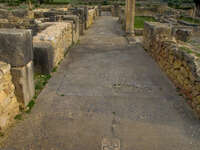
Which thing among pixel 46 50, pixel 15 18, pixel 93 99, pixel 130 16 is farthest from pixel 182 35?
pixel 15 18

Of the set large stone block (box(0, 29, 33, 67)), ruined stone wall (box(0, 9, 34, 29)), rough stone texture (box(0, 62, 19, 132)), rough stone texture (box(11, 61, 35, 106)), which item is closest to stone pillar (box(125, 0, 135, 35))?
ruined stone wall (box(0, 9, 34, 29))

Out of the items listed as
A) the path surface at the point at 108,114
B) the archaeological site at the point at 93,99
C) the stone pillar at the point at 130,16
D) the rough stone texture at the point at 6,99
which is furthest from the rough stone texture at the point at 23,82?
the stone pillar at the point at 130,16

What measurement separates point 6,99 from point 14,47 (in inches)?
38.2

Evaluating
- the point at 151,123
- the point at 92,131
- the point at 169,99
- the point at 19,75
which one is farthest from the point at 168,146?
the point at 19,75

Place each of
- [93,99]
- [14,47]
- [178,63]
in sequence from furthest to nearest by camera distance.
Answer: [178,63]
[93,99]
[14,47]

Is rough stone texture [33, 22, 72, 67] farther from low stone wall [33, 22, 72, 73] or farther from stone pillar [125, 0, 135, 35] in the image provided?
stone pillar [125, 0, 135, 35]

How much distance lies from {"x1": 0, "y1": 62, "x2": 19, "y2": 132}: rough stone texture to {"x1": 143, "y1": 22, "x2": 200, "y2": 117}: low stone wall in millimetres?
3725

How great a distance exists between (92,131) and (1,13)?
10875mm

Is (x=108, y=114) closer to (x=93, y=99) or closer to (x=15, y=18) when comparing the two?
(x=93, y=99)

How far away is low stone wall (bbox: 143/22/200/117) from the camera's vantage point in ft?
15.7

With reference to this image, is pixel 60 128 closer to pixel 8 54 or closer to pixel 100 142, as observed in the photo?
pixel 100 142

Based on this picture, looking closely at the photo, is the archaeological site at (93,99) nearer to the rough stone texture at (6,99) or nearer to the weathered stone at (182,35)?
the rough stone texture at (6,99)

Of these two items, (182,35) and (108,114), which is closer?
(108,114)

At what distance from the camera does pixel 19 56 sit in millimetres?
4141
